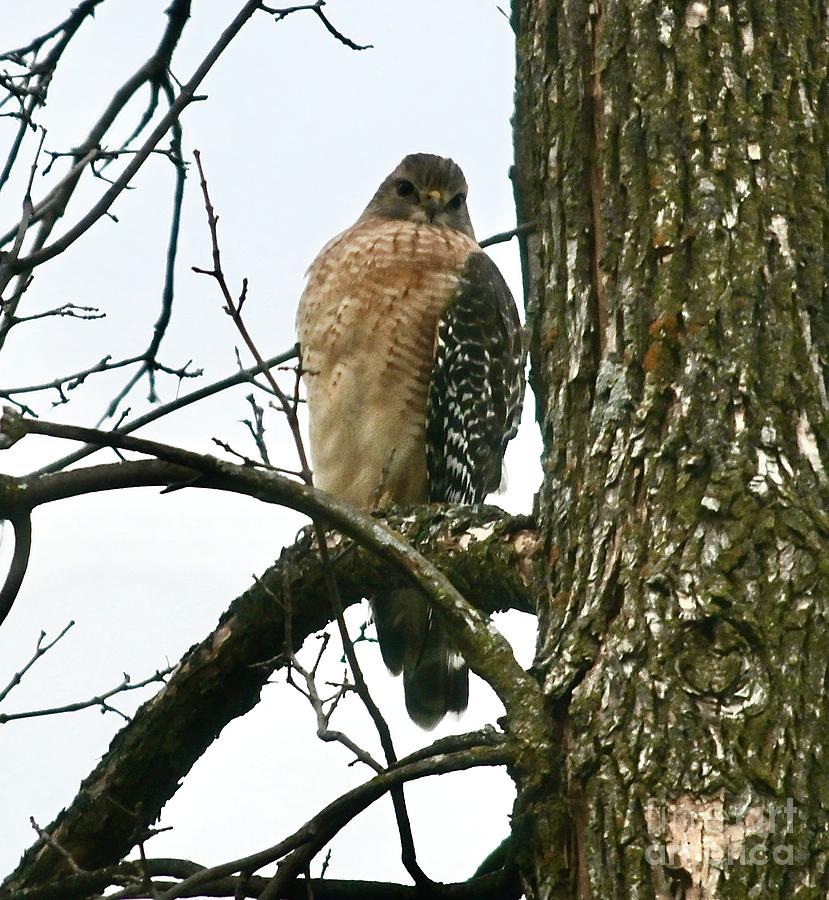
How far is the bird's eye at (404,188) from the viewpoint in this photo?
19.7 ft

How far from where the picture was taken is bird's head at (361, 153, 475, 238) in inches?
231

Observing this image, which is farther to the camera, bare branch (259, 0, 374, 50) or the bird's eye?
the bird's eye

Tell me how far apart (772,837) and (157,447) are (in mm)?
1208

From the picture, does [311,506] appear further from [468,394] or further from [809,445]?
[468,394]

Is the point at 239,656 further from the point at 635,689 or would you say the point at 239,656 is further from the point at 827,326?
the point at 827,326

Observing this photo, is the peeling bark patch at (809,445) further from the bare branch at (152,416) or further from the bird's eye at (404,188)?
the bird's eye at (404,188)

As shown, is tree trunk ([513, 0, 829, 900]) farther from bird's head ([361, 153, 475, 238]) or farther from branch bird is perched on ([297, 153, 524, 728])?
bird's head ([361, 153, 475, 238])

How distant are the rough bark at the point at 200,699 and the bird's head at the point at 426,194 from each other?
262cm

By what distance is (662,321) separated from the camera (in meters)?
2.56

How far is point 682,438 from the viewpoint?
8.02 feet

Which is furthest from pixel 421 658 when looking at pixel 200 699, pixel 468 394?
pixel 200 699

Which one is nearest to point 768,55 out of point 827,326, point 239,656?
point 827,326

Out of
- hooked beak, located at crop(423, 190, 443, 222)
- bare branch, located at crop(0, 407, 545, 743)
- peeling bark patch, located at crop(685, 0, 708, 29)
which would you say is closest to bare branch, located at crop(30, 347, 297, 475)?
bare branch, located at crop(0, 407, 545, 743)

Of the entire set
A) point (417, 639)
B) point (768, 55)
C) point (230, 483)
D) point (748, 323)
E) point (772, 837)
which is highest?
point (768, 55)
